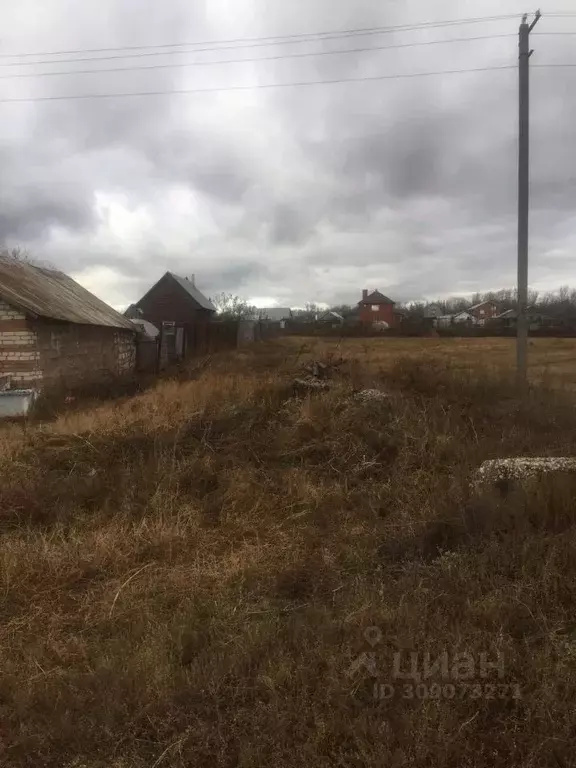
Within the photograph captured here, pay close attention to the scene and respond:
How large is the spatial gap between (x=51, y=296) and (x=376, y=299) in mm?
60341

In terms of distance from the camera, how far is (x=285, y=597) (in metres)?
3.80

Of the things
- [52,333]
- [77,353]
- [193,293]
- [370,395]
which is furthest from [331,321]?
[370,395]

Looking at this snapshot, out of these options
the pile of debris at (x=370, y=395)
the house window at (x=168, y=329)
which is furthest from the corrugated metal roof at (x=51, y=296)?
the pile of debris at (x=370, y=395)

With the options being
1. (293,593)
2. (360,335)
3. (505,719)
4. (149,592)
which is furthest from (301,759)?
(360,335)

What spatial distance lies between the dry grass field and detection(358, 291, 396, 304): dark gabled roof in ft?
215

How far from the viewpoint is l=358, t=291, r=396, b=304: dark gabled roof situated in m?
71.6

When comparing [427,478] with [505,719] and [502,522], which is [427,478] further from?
[505,719]

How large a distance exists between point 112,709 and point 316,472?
162 inches

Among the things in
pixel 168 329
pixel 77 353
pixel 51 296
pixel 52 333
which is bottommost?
pixel 77 353

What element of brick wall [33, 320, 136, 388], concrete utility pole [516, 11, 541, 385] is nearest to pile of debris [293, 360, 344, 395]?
concrete utility pole [516, 11, 541, 385]

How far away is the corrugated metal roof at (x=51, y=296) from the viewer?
1255 centimetres

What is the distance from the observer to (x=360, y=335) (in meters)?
29.1

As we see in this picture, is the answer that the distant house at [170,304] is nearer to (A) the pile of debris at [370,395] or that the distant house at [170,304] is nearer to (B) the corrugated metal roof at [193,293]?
(B) the corrugated metal roof at [193,293]

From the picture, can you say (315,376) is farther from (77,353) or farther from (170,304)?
(170,304)
